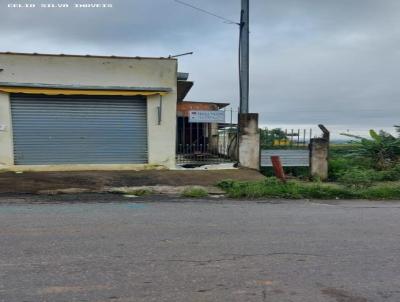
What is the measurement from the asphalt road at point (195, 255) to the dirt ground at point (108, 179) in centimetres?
244

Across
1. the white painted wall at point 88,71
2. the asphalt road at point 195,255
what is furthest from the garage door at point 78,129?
the asphalt road at point 195,255

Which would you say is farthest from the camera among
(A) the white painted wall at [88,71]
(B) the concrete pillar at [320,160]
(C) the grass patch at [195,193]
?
(B) the concrete pillar at [320,160]

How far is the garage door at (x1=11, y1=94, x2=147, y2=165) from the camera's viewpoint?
12.6 metres

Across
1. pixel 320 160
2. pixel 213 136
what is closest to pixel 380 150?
pixel 320 160

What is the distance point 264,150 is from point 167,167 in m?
3.35

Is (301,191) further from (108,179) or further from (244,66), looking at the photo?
(244,66)

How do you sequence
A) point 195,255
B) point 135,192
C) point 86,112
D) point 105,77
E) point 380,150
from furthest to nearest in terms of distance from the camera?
Result: point 380,150 → point 86,112 → point 105,77 → point 135,192 → point 195,255

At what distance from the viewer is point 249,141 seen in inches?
535

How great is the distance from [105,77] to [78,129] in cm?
186

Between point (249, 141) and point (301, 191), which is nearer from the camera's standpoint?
point (301, 191)

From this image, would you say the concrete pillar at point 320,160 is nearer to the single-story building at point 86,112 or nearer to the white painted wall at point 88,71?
the single-story building at point 86,112

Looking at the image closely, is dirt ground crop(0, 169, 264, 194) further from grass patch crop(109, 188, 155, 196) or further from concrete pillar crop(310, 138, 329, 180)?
concrete pillar crop(310, 138, 329, 180)

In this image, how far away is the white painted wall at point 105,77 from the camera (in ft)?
40.3

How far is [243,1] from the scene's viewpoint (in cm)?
1376
